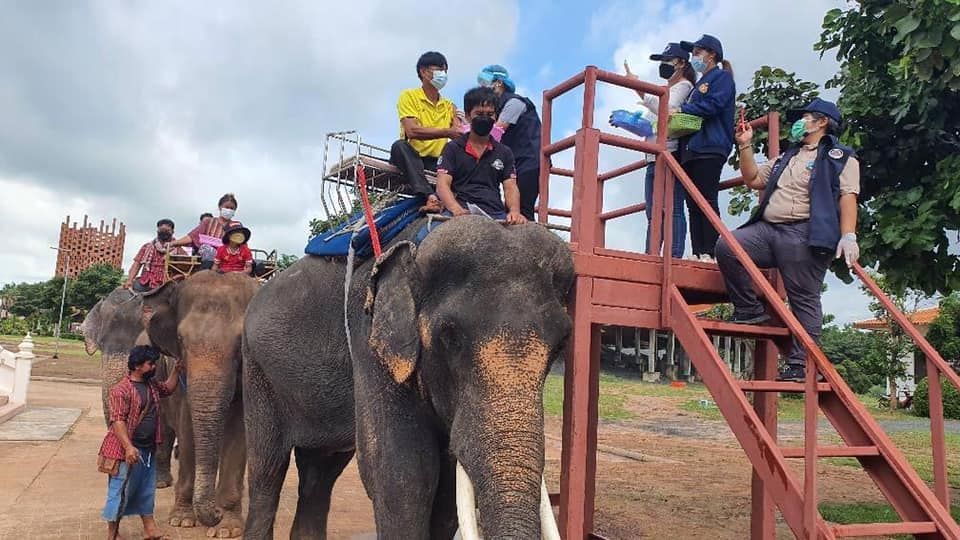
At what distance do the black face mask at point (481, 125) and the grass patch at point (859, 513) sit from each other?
22.6ft

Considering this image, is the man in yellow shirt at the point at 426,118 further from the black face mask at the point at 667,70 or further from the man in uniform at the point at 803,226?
the man in uniform at the point at 803,226

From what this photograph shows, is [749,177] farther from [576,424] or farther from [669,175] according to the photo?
[576,424]

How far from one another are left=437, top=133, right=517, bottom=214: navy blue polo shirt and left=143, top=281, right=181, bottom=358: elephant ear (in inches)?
169

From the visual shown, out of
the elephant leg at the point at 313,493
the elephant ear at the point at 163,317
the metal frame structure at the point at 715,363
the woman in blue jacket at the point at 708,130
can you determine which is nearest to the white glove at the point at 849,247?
the metal frame structure at the point at 715,363

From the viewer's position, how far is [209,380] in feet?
22.5

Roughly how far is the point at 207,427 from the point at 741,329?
435 cm

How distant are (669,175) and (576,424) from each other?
1.83 m

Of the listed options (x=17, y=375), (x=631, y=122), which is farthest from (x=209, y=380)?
(x=17, y=375)

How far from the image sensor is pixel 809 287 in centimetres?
493

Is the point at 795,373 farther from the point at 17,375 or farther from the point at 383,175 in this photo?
the point at 17,375

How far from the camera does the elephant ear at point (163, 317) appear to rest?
25.5 feet

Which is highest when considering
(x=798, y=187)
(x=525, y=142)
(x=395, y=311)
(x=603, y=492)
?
(x=525, y=142)

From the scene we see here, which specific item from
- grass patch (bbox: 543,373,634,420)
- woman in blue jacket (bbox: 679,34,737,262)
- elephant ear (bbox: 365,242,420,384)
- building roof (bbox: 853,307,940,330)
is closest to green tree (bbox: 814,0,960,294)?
woman in blue jacket (bbox: 679,34,737,262)

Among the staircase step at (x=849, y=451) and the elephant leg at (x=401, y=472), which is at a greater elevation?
the staircase step at (x=849, y=451)
